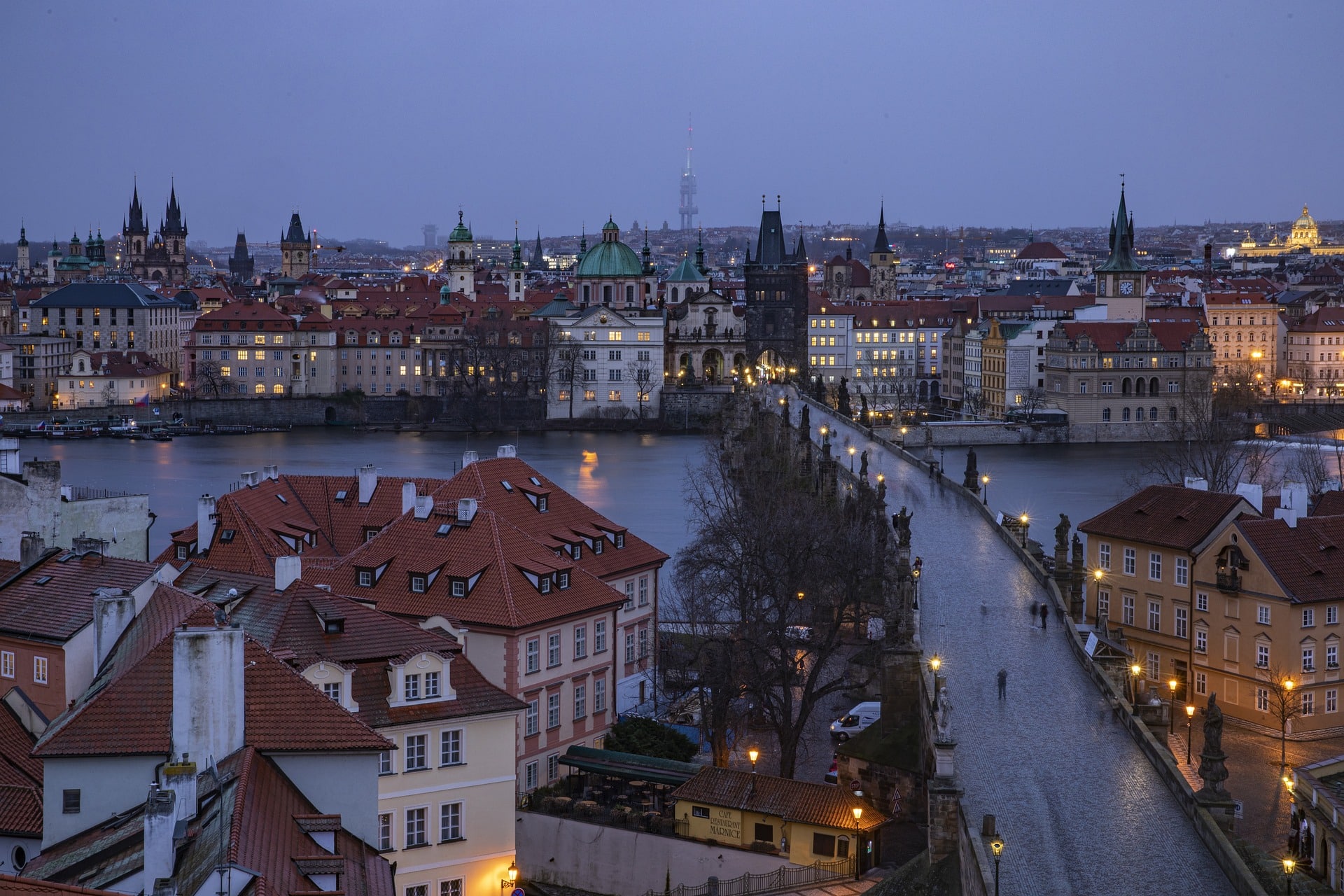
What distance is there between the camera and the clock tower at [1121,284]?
242 ft

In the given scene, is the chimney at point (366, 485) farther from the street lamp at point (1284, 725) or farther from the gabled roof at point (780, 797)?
the street lamp at point (1284, 725)

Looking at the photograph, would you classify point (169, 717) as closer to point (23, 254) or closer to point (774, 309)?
point (774, 309)

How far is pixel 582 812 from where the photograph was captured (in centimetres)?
1560

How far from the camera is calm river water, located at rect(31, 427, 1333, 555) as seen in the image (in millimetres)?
39656

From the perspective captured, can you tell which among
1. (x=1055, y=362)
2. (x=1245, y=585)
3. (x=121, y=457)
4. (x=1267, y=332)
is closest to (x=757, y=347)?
(x=1055, y=362)

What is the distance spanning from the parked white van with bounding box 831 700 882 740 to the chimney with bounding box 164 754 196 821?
9836mm

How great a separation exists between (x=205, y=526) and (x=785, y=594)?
6582 mm

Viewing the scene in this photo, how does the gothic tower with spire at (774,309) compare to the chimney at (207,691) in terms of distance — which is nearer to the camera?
the chimney at (207,691)

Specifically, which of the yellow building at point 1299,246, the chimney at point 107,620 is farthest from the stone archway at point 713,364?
the yellow building at point 1299,246

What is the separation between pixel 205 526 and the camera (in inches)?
800

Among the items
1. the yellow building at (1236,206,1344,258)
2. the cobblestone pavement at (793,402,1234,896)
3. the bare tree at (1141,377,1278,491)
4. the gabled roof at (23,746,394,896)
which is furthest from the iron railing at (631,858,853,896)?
the yellow building at (1236,206,1344,258)

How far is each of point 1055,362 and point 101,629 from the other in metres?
55.8

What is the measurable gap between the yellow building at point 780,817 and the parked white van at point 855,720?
3.47m

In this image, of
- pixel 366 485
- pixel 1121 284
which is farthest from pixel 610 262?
pixel 366 485
